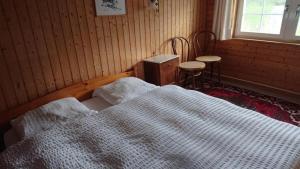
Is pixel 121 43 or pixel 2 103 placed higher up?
pixel 121 43

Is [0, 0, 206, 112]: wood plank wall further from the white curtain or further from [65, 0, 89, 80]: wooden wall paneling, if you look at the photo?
the white curtain

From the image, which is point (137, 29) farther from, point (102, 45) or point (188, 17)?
point (188, 17)

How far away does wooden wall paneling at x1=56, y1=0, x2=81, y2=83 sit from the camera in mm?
2039

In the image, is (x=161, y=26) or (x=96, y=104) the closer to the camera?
(x=96, y=104)

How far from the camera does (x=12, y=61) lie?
72.2 inches

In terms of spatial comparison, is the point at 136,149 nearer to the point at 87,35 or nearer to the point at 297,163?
the point at 297,163

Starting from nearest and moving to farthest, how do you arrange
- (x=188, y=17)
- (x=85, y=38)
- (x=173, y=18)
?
(x=85, y=38) < (x=173, y=18) < (x=188, y=17)

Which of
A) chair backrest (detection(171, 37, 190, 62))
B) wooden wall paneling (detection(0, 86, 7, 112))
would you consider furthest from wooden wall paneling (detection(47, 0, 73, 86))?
chair backrest (detection(171, 37, 190, 62))

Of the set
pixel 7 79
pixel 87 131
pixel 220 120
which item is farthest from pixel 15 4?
pixel 220 120

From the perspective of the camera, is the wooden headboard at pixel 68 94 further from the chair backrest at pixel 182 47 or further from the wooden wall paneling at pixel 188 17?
the wooden wall paneling at pixel 188 17

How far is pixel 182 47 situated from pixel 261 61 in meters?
1.22

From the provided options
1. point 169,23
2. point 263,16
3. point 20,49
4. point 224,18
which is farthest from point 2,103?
point 263,16

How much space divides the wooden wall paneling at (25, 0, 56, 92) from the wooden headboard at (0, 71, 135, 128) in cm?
11

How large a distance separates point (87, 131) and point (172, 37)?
7.07 feet
